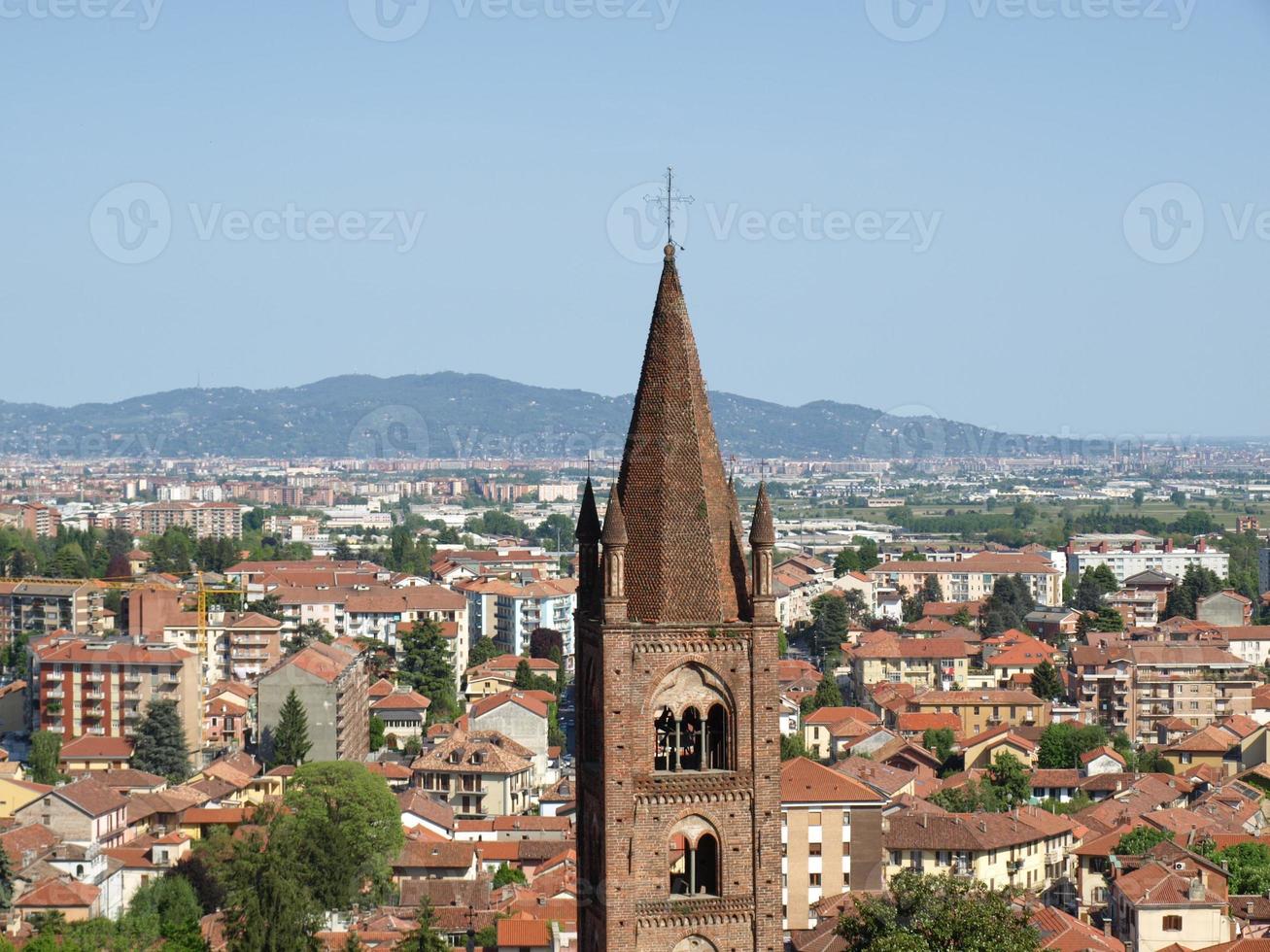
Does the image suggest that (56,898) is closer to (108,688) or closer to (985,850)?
(985,850)

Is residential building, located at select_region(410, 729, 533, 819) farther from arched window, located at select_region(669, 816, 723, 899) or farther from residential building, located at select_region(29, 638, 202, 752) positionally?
arched window, located at select_region(669, 816, 723, 899)

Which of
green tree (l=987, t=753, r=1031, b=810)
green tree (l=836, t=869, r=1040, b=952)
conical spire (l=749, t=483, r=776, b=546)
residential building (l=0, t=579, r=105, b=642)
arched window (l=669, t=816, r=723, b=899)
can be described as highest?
conical spire (l=749, t=483, r=776, b=546)

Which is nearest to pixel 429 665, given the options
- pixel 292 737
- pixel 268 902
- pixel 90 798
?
pixel 292 737

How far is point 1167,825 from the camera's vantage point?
65.4 m

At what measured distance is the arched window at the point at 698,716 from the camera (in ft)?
99.1

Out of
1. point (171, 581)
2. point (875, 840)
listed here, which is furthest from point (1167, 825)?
point (171, 581)

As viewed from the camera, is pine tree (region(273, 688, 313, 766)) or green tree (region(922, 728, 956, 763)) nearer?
pine tree (region(273, 688, 313, 766))

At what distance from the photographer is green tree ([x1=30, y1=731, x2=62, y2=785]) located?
261ft

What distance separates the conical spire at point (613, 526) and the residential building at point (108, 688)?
2475 inches

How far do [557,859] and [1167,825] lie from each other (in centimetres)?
1671

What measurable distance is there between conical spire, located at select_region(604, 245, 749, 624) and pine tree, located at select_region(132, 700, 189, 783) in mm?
55351

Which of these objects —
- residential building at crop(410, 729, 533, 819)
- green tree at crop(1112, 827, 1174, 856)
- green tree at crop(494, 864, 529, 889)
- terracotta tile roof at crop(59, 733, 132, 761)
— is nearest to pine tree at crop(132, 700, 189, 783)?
terracotta tile roof at crop(59, 733, 132, 761)

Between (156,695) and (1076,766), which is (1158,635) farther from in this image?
(156,695)

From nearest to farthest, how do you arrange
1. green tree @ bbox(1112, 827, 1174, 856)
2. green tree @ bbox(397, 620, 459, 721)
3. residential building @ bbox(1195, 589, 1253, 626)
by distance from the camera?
green tree @ bbox(1112, 827, 1174, 856)
green tree @ bbox(397, 620, 459, 721)
residential building @ bbox(1195, 589, 1253, 626)
